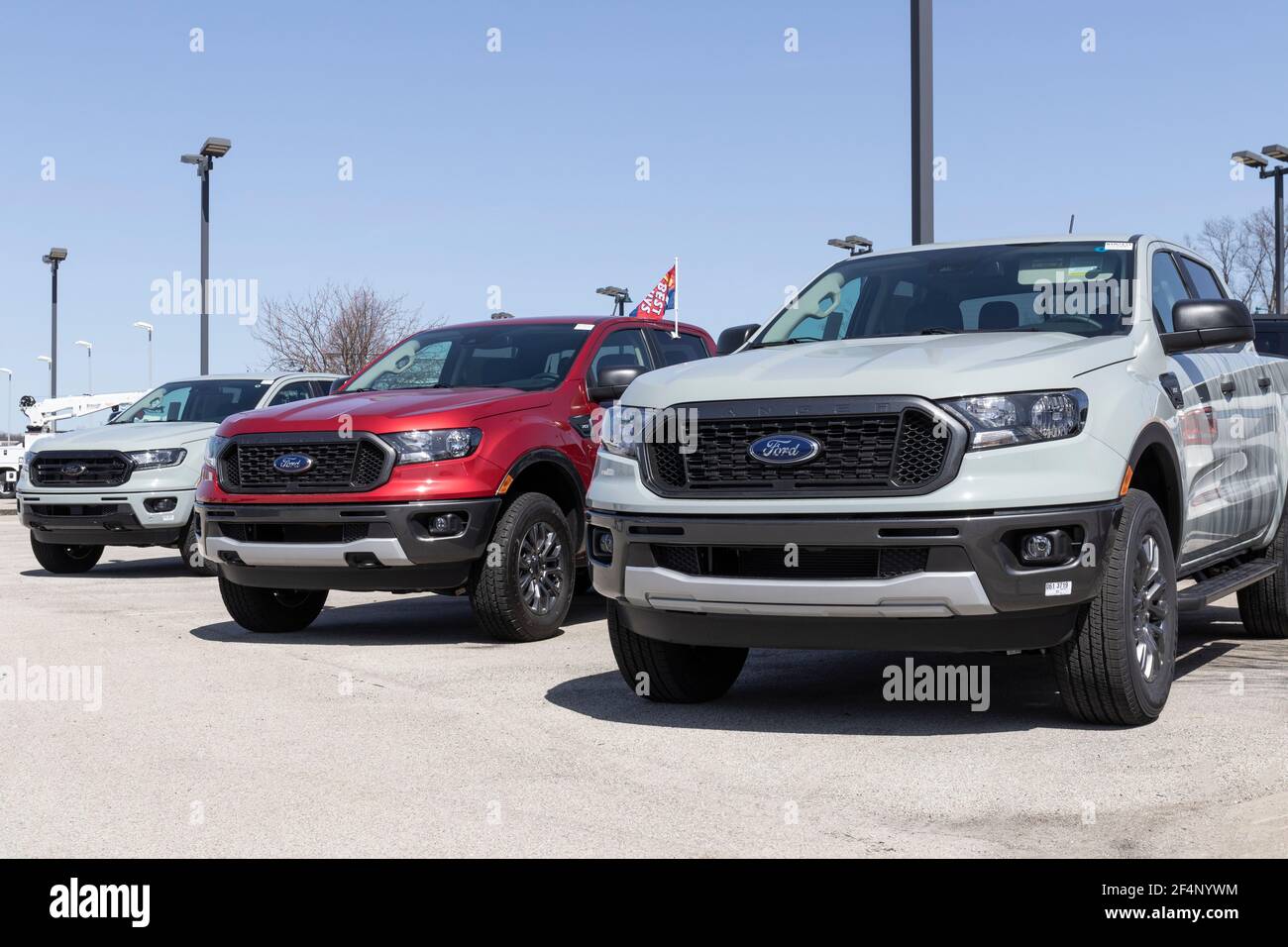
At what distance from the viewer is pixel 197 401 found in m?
14.6

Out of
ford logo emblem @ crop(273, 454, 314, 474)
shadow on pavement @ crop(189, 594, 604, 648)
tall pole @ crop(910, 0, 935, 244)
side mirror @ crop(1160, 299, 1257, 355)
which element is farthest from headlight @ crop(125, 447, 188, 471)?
side mirror @ crop(1160, 299, 1257, 355)

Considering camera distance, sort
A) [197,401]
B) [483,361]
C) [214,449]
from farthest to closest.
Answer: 1. [197,401]
2. [483,361]
3. [214,449]

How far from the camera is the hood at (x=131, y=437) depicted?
43.2 ft

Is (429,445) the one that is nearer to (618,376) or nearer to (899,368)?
(618,376)

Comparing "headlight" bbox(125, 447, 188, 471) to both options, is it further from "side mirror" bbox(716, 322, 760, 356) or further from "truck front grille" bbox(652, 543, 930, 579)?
"truck front grille" bbox(652, 543, 930, 579)

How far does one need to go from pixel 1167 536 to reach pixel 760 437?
1.68 m

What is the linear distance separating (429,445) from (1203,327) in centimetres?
410

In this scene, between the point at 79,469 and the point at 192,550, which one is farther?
the point at 192,550

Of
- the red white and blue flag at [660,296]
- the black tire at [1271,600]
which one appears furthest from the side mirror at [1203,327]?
the red white and blue flag at [660,296]

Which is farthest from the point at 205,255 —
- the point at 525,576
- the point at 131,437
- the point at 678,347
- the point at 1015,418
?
the point at 1015,418

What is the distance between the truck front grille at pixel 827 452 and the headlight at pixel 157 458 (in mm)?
8217

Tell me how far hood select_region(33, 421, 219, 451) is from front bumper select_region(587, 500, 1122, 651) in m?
8.36

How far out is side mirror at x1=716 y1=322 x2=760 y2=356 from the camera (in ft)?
24.3

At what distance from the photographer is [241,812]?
15.9 ft
